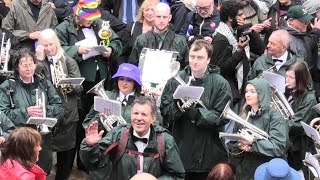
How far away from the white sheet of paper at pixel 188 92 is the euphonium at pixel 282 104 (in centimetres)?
102

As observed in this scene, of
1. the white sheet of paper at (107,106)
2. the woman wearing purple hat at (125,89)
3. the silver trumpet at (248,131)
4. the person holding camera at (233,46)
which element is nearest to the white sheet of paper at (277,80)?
the person holding camera at (233,46)

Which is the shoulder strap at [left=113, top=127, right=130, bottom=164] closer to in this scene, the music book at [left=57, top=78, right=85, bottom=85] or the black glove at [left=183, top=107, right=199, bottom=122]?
the black glove at [left=183, top=107, right=199, bottom=122]

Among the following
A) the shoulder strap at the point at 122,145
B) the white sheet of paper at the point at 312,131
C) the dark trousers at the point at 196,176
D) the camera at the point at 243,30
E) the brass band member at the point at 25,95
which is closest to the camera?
the shoulder strap at the point at 122,145

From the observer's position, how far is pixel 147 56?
29.1 feet

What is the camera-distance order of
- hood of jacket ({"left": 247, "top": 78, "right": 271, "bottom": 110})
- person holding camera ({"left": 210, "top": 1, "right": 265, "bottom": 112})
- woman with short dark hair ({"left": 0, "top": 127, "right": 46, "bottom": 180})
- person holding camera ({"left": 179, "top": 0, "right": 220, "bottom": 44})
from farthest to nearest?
person holding camera ({"left": 179, "top": 0, "right": 220, "bottom": 44}) < person holding camera ({"left": 210, "top": 1, "right": 265, "bottom": 112}) < hood of jacket ({"left": 247, "top": 78, "right": 271, "bottom": 110}) < woman with short dark hair ({"left": 0, "top": 127, "right": 46, "bottom": 180})

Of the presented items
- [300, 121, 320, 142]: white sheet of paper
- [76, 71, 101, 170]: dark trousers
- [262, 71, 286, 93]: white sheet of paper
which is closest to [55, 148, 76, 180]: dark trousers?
[76, 71, 101, 170]: dark trousers

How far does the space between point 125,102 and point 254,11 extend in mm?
3666

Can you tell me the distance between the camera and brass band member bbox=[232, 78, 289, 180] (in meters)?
6.93

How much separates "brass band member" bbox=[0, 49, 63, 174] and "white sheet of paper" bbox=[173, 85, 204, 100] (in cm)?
163

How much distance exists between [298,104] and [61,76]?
2992 millimetres

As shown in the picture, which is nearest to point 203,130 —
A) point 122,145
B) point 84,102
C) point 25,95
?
point 122,145

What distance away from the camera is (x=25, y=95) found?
780 cm

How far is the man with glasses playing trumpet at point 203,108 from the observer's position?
7.62 m

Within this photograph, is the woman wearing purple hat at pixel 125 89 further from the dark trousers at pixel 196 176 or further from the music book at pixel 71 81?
the dark trousers at pixel 196 176
